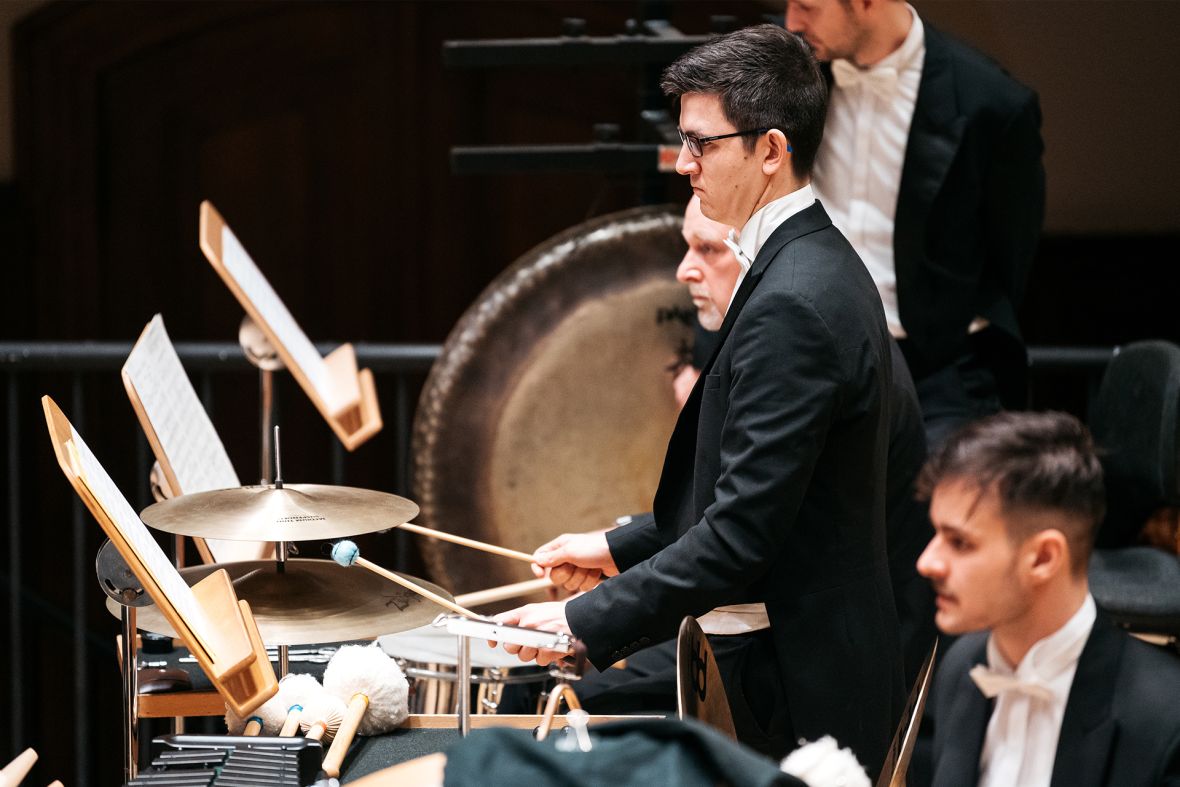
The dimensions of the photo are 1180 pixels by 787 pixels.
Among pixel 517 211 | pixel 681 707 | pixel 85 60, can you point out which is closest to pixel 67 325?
pixel 85 60

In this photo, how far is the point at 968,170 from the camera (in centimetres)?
317

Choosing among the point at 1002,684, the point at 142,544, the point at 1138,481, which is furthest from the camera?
the point at 1138,481

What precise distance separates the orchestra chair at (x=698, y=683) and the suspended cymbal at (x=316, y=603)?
51 centimetres

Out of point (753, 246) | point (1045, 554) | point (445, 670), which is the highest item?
point (753, 246)

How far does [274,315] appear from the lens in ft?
9.83

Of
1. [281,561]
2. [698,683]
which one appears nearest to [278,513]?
[281,561]

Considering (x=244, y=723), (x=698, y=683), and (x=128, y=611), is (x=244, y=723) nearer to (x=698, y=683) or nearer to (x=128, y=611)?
(x=128, y=611)

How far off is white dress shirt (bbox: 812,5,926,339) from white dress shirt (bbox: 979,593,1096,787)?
1584mm

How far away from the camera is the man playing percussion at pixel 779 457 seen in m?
2.11

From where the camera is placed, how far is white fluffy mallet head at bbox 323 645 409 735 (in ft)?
7.40

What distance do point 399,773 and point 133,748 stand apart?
759mm

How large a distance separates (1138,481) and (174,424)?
77.8 inches

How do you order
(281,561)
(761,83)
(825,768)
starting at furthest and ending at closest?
(281,561), (761,83), (825,768)

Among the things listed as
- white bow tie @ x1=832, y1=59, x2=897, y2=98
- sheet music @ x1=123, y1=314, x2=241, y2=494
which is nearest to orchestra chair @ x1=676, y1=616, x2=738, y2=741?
sheet music @ x1=123, y1=314, x2=241, y2=494
